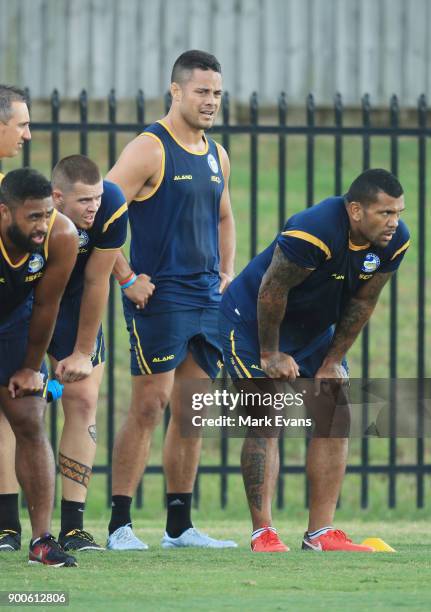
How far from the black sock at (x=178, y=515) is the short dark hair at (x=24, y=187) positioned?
2.00 metres

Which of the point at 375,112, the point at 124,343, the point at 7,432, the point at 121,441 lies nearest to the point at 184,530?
the point at 121,441

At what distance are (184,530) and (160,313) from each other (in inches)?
40.9

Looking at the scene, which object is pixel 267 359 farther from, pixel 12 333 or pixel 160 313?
pixel 12 333

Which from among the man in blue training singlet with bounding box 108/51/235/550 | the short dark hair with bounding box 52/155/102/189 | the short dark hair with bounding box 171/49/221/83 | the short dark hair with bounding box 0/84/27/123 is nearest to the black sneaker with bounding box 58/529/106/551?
the man in blue training singlet with bounding box 108/51/235/550

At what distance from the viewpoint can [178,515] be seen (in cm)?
746

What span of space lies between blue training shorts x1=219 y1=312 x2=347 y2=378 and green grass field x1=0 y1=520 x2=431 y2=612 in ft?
2.66

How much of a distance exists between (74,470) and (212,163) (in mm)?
1642

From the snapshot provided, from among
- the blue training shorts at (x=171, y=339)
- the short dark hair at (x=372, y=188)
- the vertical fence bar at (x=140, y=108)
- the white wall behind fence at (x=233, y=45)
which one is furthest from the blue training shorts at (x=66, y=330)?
the white wall behind fence at (x=233, y=45)

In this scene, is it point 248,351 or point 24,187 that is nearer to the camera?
point 24,187

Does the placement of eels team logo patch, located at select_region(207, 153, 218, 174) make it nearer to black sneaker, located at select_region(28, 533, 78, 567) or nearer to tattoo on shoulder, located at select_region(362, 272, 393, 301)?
tattoo on shoulder, located at select_region(362, 272, 393, 301)

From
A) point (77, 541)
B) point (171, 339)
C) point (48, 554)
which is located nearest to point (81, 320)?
point (171, 339)

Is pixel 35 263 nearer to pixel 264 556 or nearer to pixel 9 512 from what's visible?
pixel 9 512

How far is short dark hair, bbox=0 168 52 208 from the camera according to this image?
19.9 ft

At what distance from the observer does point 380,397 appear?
9211mm
